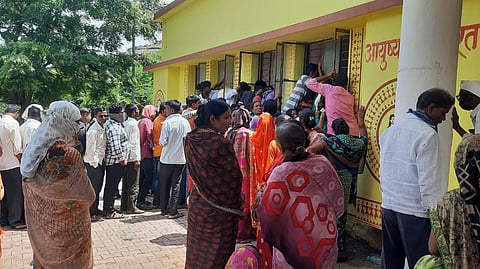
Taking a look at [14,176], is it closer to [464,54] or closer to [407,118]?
[407,118]

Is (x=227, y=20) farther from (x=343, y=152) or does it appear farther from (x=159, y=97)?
(x=343, y=152)

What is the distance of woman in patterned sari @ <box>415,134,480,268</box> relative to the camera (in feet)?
6.31

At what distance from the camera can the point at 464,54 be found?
4.06 m

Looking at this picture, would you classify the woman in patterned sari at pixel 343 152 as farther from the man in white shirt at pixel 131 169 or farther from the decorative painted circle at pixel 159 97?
the decorative painted circle at pixel 159 97

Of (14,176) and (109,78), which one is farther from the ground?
(109,78)

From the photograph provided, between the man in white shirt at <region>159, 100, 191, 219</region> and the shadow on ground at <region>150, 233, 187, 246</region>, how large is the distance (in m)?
0.95

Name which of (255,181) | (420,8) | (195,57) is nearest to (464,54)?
(420,8)

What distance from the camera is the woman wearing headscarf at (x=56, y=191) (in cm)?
330

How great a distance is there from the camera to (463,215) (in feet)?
6.42

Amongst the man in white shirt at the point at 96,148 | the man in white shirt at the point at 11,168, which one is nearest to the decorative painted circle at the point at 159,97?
the man in white shirt at the point at 96,148

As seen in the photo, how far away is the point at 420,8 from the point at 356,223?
9.86 ft

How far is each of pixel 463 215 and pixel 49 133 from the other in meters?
2.85

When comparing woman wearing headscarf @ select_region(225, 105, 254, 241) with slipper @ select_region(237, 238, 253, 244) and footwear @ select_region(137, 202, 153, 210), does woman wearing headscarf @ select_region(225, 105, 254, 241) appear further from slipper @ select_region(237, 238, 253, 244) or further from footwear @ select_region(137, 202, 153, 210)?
footwear @ select_region(137, 202, 153, 210)

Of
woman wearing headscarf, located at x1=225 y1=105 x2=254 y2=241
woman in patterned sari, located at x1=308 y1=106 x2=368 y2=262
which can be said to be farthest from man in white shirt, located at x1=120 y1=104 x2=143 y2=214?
woman in patterned sari, located at x1=308 y1=106 x2=368 y2=262
